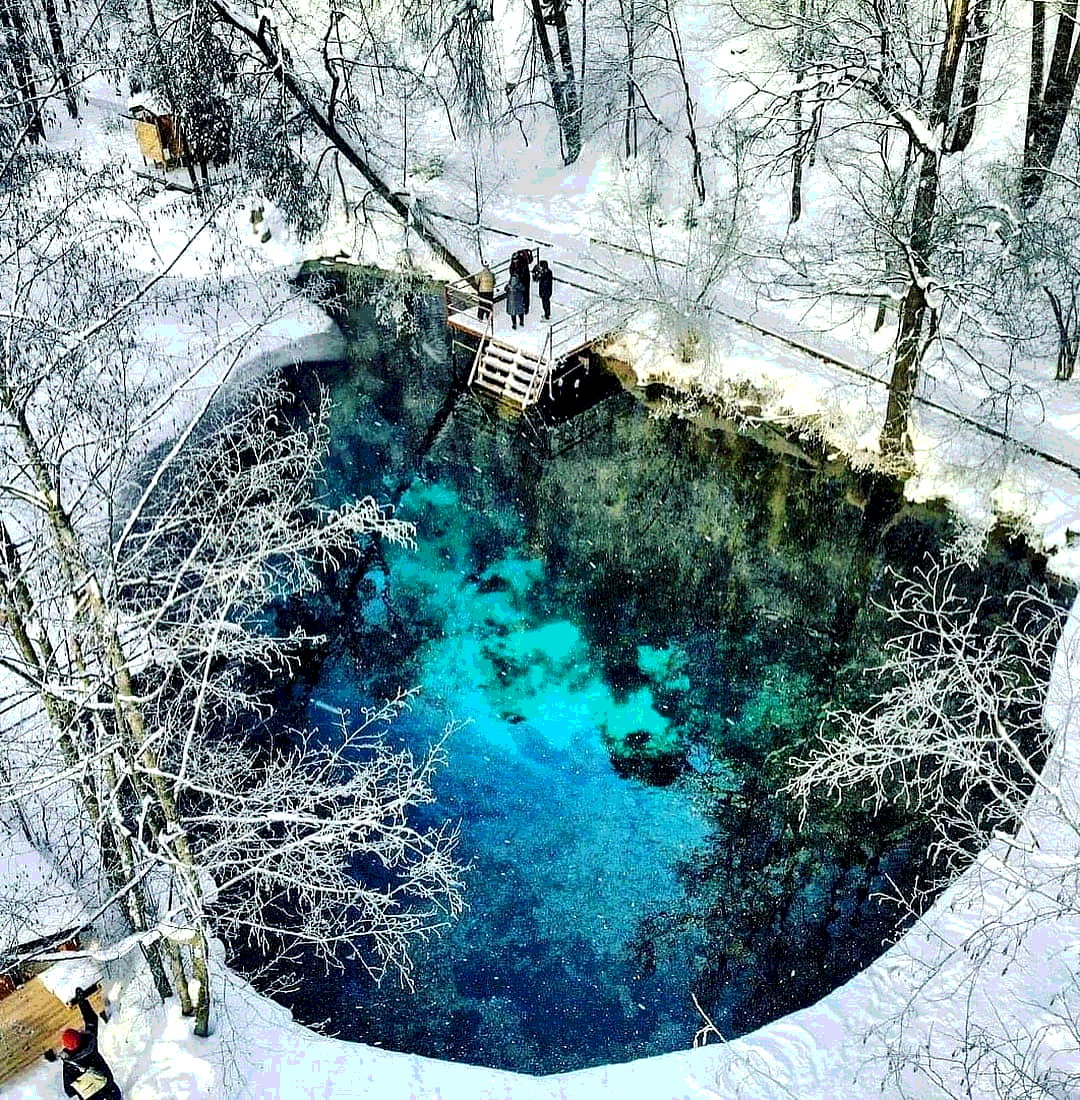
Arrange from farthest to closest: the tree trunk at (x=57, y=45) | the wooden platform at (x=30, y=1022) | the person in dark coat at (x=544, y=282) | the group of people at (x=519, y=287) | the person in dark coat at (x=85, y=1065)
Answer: the tree trunk at (x=57, y=45) → the person in dark coat at (x=544, y=282) → the group of people at (x=519, y=287) → the wooden platform at (x=30, y=1022) → the person in dark coat at (x=85, y=1065)

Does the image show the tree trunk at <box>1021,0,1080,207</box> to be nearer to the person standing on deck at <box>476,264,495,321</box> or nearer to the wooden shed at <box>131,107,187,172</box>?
the person standing on deck at <box>476,264,495,321</box>

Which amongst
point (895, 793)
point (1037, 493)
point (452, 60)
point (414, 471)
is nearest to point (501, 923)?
point (895, 793)

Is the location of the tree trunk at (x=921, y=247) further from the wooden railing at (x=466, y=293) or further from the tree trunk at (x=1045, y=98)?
the wooden railing at (x=466, y=293)

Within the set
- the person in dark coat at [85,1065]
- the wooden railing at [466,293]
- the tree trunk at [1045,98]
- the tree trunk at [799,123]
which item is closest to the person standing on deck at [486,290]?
the wooden railing at [466,293]

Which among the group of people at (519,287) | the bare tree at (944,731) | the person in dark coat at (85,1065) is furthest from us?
the group of people at (519,287)

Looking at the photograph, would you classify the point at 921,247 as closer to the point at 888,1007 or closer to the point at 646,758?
the point at 646,758

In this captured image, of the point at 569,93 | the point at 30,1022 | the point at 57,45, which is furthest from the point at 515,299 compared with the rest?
the point at 30,1022

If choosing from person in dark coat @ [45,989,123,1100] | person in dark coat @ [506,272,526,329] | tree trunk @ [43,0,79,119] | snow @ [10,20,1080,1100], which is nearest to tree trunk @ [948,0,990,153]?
snow @ [10,20,1080,1100]
